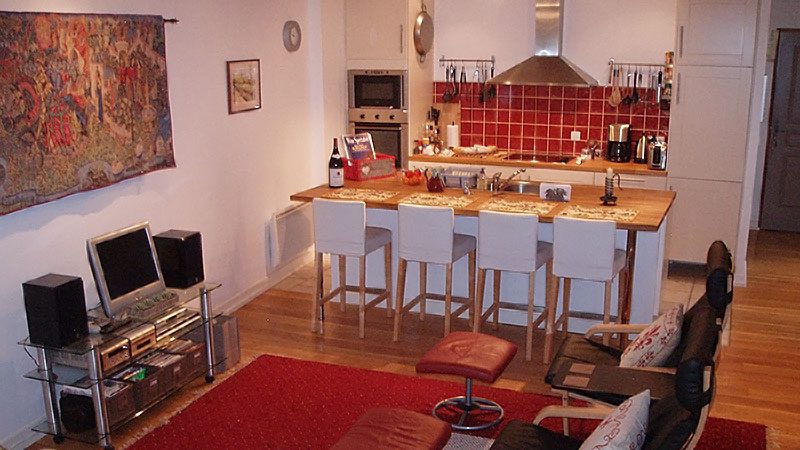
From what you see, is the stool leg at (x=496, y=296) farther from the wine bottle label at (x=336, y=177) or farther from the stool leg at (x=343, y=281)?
the wine bottle label at (x=336, y=177)

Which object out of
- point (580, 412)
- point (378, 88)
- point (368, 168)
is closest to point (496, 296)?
point (368, 168)

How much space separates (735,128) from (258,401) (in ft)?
14.1

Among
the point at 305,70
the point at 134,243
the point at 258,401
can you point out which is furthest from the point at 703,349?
the point at 305,70

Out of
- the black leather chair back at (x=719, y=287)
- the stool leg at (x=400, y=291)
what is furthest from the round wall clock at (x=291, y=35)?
the black leather chair back at (x=719, y=287)

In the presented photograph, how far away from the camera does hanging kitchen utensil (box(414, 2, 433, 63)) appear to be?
741 centimetres

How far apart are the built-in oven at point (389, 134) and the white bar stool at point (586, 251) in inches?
107

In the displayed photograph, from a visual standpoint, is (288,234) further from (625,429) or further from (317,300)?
(625,429)

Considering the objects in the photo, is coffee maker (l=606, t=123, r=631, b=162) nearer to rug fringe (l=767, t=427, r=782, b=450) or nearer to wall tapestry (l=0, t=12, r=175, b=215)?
rug fringe (l=767, t=427, r=782, b=450)

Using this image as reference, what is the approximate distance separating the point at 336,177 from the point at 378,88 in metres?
1.66

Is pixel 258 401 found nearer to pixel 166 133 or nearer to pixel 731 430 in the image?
pixel 166 133

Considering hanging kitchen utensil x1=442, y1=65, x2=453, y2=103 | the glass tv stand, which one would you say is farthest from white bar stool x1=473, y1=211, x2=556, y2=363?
hanging kitchen utensil x1=442, y1=65, x2=453, y2=103

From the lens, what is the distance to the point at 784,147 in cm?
852

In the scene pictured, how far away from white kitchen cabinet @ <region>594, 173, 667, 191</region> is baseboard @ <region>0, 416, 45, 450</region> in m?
4.61

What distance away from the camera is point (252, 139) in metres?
6.42
